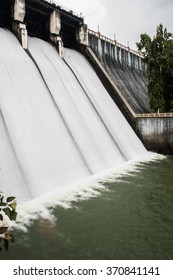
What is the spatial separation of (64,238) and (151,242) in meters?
2.96

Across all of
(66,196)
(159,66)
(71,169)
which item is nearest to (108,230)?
(66,196)

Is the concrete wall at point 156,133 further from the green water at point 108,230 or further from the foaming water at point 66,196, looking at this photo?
the green water at point 108,230

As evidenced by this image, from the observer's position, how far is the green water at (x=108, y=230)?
8.50 meters

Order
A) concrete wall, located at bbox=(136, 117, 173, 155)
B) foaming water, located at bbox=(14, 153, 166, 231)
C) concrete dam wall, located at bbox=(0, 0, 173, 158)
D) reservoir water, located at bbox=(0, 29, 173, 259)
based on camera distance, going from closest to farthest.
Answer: reservoir water, located at bbox=(0, 29, 173, 259) → foaming water, located at bbox=(14, 153, 166, 231) → concrete dam wall, located at bbox=(0, 0, 173, 158) → concrete wall, located at bbox=(136, 117, 173, 155)

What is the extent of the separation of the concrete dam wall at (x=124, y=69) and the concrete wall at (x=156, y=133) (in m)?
3.30

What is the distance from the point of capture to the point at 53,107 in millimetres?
18547

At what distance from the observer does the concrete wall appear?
79.8ft

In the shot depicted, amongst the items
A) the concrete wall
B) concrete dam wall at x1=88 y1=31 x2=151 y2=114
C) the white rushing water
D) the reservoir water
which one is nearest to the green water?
the reservoir water

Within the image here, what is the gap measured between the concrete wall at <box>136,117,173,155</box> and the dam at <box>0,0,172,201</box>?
744 mm

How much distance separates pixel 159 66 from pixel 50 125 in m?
17.9

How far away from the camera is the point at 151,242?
9250mm

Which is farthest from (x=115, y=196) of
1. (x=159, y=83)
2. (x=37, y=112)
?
(x=159, y=83)

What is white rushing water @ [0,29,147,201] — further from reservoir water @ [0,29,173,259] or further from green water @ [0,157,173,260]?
green water @ [0,157,173,260]

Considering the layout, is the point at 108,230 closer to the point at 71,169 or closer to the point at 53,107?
the point at 71,169
